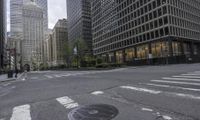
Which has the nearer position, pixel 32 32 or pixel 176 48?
pixel 176 48

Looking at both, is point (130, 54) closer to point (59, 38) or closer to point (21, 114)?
point (21, 114)

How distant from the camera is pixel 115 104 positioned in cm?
624

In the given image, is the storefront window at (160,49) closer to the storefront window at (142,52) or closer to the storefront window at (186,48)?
Result: the storefront window at (142,52)

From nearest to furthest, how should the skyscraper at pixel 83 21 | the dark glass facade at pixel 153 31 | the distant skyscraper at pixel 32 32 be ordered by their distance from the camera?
the dark glass facade at pixel 153 31 < the skyscraper at pixel 83 21 < the distant skyscraper at pixel 32 32

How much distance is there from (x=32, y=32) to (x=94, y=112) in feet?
588

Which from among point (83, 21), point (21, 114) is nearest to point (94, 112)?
point (21, 114)

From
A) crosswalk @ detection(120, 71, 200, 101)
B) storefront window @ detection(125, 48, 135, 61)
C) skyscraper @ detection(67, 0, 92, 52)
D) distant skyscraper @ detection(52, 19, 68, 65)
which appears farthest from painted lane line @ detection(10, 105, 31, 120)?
distant skyscraper @ detection(52, 19, 68, 65)

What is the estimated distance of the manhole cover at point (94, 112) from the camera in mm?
4961

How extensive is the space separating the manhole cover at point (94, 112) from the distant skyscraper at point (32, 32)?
497 feet

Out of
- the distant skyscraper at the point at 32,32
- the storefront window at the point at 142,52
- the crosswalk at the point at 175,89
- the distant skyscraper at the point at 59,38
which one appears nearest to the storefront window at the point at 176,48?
the storefront window at the point at 142,52

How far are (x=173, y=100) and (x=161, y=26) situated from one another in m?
50.7

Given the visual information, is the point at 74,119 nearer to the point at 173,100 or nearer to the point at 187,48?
the point at 173,100

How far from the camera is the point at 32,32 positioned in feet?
565

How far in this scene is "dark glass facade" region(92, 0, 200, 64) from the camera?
52469mm
